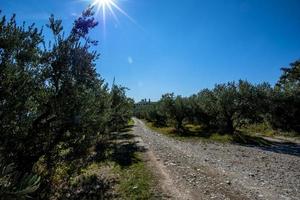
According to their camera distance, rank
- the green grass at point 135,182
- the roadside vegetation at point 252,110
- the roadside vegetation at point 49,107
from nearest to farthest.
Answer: the roadside vegetation at point 49,107
the green grass at point 135,182
the roadside vegetation at point 252,110

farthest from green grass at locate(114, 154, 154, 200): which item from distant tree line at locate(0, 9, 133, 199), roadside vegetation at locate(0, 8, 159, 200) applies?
distant tree line at locate(0, 9, 133, 199)

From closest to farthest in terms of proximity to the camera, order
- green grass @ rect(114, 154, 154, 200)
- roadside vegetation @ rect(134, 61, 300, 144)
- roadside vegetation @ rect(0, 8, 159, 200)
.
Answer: roadside vegetation @ rect(0, 8, 159, 200) → green grass @ rect(114, 154, 154, 200) → roadside vegetation @ rect(134, 61, 300, 144)

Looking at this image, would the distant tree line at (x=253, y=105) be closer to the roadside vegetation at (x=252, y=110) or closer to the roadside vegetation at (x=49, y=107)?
the roadside vegetation at (x=252, y=110)

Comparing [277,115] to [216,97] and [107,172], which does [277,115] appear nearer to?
[216,97]

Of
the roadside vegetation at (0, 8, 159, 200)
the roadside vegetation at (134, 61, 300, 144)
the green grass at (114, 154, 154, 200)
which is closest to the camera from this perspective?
the roadside vegetation at (0, 8, 159, 200)

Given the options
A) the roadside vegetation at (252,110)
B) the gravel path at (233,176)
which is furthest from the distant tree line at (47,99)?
the roadside vegetation at (252,110)

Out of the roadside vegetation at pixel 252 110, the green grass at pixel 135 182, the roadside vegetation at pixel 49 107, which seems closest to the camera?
the roadside vegetation at pixel 49 107

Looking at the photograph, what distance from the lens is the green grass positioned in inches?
512

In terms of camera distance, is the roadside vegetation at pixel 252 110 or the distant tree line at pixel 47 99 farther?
the roadside vegetation at pixel 252 110

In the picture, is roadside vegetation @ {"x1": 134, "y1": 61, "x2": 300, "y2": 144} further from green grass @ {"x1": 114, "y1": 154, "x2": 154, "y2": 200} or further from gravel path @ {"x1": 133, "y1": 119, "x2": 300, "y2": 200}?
green grass @ {"x1": 114, "y1": 154, "x2": 154, "y2": 200}

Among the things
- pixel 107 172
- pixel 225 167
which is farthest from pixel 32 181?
pixel 225 167

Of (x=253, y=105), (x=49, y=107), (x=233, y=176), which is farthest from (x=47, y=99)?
(x=253, y=105)

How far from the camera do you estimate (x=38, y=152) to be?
1041 centimetres

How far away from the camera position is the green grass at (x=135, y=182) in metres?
13.0
